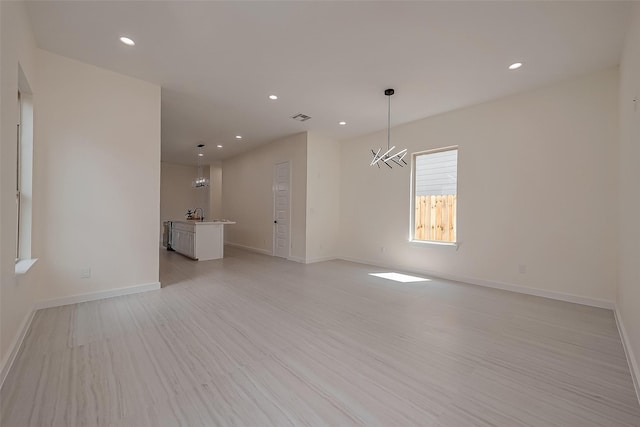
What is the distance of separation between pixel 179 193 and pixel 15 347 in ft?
30.9

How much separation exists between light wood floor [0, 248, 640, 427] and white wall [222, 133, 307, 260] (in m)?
3.04

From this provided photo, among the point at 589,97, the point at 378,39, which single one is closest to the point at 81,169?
the point at 378,39

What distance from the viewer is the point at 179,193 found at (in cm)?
1080

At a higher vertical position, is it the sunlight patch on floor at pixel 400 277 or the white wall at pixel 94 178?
the white wall at pixel 94 178

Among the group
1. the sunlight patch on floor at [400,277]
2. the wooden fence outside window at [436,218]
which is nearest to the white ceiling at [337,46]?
the wooden fence outside window at [436,218]

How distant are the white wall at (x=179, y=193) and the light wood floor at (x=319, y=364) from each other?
7.90 m

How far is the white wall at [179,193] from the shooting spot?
1045 centimetres

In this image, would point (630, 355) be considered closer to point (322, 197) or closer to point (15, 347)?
point (15, 347)

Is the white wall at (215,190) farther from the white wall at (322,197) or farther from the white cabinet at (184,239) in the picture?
the white wall at (322,197)

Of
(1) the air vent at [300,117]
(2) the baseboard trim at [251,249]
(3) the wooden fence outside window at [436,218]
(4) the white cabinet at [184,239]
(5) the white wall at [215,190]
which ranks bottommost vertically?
(2) the baseboard trim at [251,249]

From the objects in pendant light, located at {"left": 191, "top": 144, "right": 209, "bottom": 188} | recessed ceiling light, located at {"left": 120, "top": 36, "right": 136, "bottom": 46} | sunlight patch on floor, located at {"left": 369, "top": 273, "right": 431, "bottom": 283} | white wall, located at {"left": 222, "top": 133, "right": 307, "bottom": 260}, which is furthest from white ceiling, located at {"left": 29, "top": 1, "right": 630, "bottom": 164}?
pendant light, located at {"left": 191, "top": 144, "right": 209, "bottom": 188}

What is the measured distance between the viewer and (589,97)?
3477 millimetres

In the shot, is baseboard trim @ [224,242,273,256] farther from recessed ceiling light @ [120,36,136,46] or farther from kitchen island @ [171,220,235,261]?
recessed ceiling light @ [120,36,136,46]

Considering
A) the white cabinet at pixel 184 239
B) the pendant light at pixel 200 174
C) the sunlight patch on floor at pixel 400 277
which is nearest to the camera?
the sunlight patch on floor at pixel 400 277
